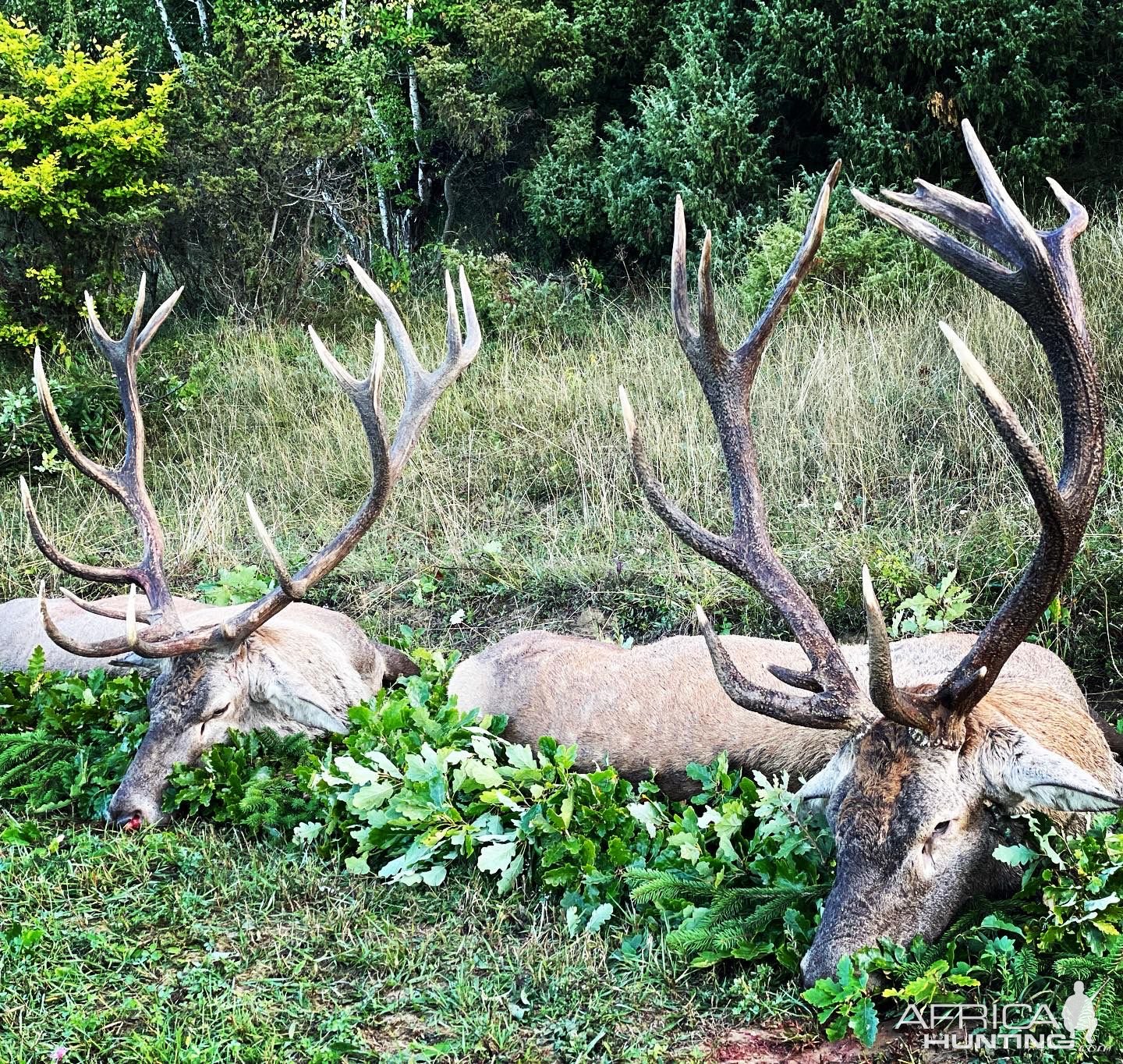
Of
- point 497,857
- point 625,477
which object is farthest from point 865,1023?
point 625,477

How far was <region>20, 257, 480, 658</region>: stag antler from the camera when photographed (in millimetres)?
4947

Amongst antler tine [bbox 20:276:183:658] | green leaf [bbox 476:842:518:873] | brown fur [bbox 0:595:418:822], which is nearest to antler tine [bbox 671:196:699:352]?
green leaf [bbox 476:842:518:873]

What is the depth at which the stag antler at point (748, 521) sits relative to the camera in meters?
3.62

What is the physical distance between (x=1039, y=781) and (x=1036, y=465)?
0.87 m

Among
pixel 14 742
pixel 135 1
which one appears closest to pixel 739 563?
pixel 14 742

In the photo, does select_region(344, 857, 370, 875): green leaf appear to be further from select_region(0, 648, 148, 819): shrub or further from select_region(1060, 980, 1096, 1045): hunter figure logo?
select_region(1060, 980, 1096, 1045): hunter figure logo

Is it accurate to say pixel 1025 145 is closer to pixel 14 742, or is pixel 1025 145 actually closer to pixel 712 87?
pixel 712 87

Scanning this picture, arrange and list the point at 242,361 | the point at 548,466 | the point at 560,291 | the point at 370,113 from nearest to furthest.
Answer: the point at 548,466, the point at 242,361, the point at 560,291, the point at 370,113

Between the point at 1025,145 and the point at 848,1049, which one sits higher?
the point at 1025,145

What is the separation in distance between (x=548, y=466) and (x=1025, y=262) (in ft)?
16.5

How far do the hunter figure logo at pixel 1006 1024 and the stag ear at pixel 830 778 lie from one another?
0.65m

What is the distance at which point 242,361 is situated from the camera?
35.2 ft

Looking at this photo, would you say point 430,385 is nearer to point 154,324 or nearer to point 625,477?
point 154,324

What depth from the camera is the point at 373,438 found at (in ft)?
16.7
